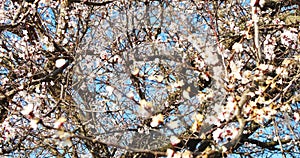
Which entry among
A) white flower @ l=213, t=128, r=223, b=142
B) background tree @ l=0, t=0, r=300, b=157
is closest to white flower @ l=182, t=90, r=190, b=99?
background tree @ l=0, t=0, r=300, b=157

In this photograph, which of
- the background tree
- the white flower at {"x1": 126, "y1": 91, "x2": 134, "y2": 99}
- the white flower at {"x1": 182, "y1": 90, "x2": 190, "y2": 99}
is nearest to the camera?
the background tree

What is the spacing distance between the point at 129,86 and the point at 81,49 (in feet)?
2.47

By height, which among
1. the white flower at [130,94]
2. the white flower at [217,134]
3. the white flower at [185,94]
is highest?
the white flower at [130,94]

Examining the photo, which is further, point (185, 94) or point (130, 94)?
point (185, 94)

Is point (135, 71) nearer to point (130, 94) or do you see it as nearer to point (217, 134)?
point (130, 94)

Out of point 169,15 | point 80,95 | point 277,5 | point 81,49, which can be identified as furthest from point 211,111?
point 277,5

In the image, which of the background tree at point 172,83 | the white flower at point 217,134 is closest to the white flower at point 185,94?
the background tree at point 172,83

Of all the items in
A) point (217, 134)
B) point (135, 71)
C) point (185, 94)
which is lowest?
point (217, 134)

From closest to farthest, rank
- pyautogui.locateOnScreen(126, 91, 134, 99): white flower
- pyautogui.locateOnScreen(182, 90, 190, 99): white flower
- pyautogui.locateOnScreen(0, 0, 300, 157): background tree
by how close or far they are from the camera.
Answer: pyautogui.locateOnScreen(0, 0, 300, 157): background tree < pyautogui.locateOnScreen(126, 91, 134, 99): white flower < pyautogui.locateOnScreen(182, 90, 190, 99): white flower

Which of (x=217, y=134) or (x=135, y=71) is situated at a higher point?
(x=135, y=71)

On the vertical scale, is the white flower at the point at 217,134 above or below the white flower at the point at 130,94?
below

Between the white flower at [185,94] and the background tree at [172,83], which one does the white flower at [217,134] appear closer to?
the background tree at [172,83]

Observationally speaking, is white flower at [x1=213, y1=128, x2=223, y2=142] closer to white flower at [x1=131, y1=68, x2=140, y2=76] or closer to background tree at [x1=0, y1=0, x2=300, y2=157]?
background tree at [x1=0, y1=0, x2=300, y2=157]

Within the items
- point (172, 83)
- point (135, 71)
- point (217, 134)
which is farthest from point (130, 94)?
point (217, 134)
